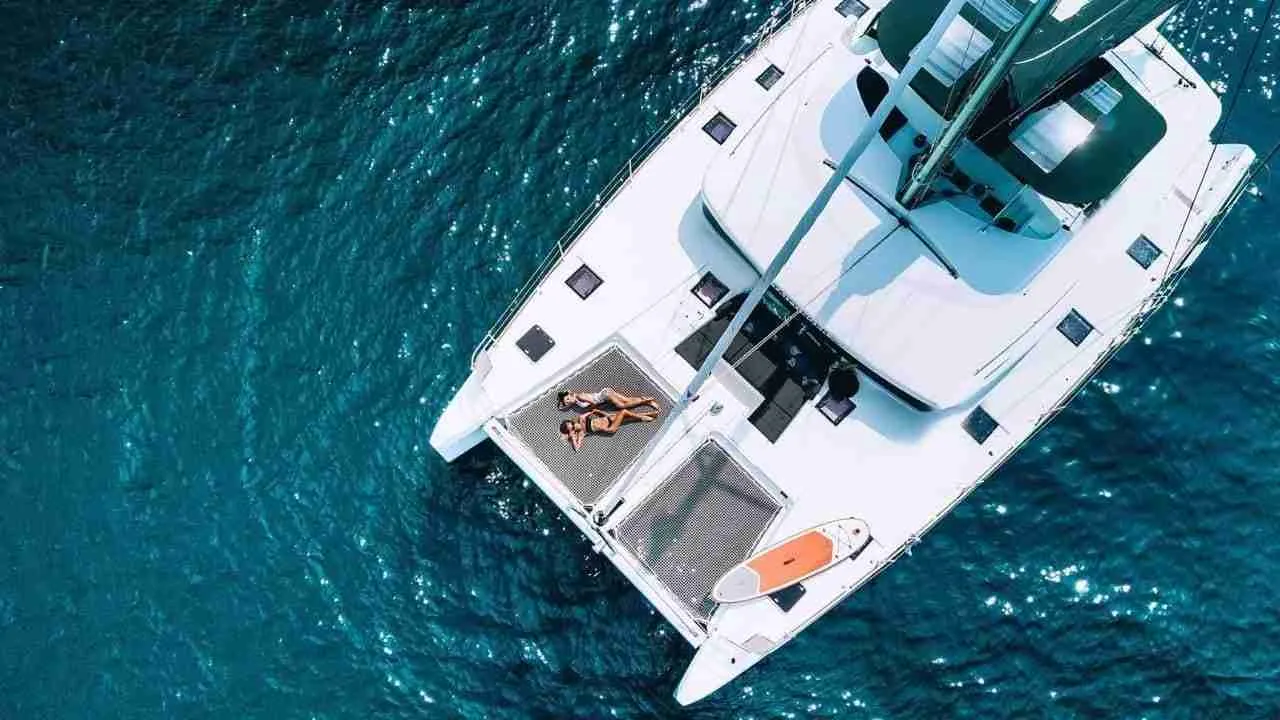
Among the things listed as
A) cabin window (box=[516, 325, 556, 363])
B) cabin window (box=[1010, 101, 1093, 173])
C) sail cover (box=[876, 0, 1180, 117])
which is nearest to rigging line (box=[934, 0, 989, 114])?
sail cover (box=[876, 0, 1180, 117])

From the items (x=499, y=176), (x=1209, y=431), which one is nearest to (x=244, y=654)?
(x=499, y=176)

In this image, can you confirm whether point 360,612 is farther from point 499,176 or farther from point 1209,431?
point 1209,431

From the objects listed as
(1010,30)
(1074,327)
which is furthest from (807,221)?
(1074,327)

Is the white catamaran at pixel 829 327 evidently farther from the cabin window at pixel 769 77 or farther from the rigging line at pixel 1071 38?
the cabin window at pixel 769 77

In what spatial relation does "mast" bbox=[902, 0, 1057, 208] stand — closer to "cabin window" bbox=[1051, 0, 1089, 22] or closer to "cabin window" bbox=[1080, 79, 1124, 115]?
"cabin window" bbox=[1080, 79, 1124, 115]

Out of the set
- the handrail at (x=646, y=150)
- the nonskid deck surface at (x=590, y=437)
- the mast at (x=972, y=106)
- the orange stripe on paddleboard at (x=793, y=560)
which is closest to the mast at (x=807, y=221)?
the nonskid deck surface at (x=590, y=437)
